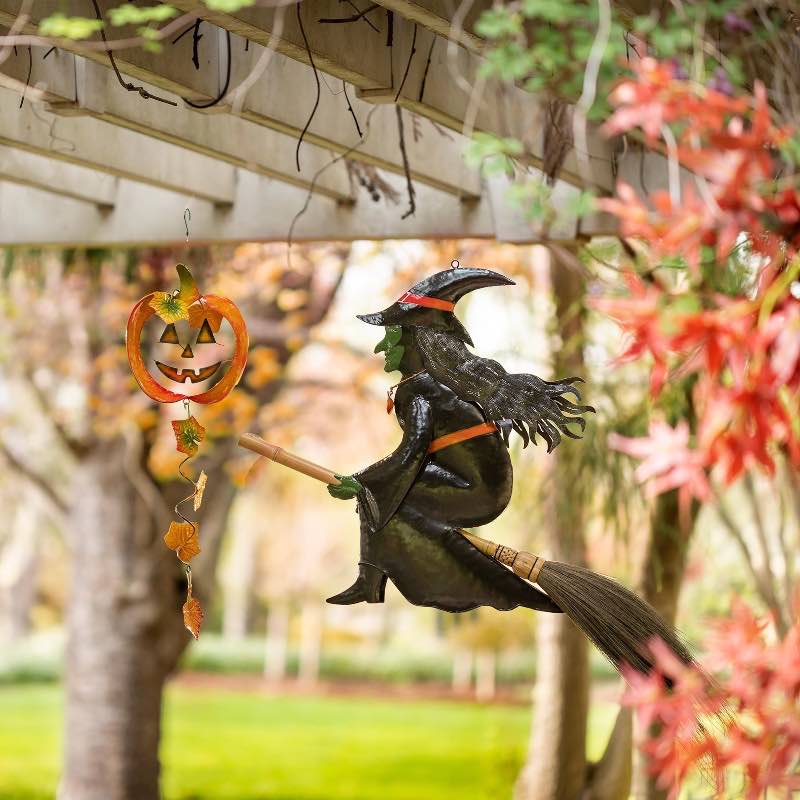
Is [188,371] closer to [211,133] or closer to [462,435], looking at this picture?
[462,435]

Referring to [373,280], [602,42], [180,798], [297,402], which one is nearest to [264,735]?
[180,798]

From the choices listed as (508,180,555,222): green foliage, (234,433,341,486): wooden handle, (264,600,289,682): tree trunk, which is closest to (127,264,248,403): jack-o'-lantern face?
(234,433,341,486): wooden handle

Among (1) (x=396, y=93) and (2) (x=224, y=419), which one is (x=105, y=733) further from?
(1) (x=396, y=93)

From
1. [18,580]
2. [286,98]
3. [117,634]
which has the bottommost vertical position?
[18,580]

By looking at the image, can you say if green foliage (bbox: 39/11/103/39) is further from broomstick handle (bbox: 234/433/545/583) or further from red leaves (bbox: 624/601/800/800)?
red leaves (bbox: 624/601/800/800)

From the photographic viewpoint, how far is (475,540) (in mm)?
2404

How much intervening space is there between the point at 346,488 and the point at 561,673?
2.67m

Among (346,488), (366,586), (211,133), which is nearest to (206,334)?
(346,488)

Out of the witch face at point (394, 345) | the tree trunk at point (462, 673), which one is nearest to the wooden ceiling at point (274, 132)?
the witch face at point (394, 345)

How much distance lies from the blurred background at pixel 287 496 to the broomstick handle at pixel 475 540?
0.24 metres

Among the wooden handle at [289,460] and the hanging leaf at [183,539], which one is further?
the hanging leaf at [183,539]

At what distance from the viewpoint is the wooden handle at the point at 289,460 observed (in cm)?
240

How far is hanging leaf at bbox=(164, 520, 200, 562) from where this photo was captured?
2.54 m

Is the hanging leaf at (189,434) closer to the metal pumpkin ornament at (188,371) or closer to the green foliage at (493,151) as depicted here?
the metal pumpkin ornament at (188,371)
